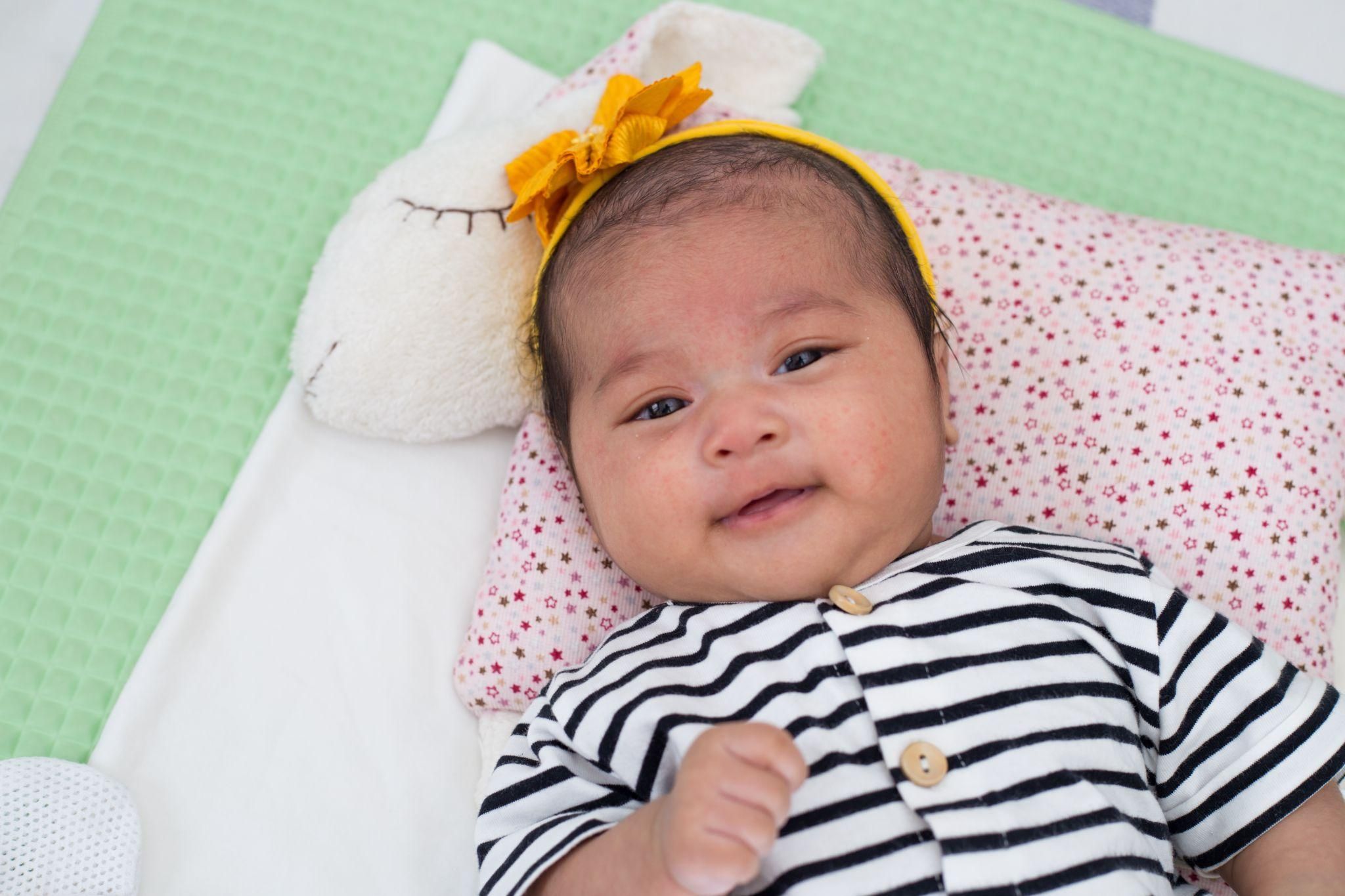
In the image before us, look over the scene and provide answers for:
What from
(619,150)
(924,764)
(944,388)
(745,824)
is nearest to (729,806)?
(745,824)

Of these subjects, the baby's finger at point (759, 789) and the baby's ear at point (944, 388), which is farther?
the baby's ear at point (944, 388)

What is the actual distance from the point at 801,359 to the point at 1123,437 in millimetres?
450

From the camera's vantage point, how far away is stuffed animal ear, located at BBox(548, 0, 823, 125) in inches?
56.9

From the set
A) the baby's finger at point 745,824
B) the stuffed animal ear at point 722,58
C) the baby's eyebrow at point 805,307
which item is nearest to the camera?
the baby's finger at point 745,824

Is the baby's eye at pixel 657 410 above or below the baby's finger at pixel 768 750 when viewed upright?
above

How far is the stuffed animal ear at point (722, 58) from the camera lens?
145cm

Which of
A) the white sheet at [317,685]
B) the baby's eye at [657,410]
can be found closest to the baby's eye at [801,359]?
the baby's eye at [657,410]

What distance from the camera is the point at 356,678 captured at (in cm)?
124

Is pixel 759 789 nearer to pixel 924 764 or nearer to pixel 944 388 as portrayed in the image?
pixel 924 764

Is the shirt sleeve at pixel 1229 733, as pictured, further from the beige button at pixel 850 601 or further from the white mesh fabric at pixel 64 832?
the white mesh fabric at pixel 64 832

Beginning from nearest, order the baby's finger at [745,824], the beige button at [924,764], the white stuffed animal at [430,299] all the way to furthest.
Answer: the baby's finger at [745,824], the beige button at [924,764], the white stuffed animal at [430,299]

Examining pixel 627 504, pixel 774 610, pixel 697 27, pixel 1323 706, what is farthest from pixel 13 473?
pixel 1323 706

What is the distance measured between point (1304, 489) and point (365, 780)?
1085 millimetres

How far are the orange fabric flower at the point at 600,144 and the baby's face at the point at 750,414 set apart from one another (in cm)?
13
